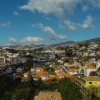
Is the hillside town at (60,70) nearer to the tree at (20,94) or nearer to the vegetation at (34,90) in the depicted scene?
the vegetation at (34,90)

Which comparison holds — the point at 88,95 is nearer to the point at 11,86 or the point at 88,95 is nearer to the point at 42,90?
the point at 42,90

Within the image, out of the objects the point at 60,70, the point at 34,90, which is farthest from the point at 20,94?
the point at 60,70

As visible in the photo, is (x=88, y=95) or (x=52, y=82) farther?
(x=52, y=82)

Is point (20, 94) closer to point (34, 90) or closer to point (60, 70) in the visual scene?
point (34, 90)

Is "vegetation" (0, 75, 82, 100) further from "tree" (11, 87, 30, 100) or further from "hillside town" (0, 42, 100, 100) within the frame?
"hillside town" (0, 42, 100, 100)

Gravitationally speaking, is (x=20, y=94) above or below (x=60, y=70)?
above

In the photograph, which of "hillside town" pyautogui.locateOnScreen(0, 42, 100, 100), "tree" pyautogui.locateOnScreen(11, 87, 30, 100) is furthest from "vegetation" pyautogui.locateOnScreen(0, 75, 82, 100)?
"hillside town" pyautogui.locateOnScreen(0, 42, 100, 100)

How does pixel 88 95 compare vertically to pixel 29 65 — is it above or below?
below

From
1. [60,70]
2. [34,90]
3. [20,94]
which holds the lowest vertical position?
[34,90]

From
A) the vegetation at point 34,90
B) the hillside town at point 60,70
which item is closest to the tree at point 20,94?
the vegetation at point 34,90

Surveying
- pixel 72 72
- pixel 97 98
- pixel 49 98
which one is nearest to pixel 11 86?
pixel 49 98

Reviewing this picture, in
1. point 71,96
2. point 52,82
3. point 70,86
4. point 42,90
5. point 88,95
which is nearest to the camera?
point 71,96
